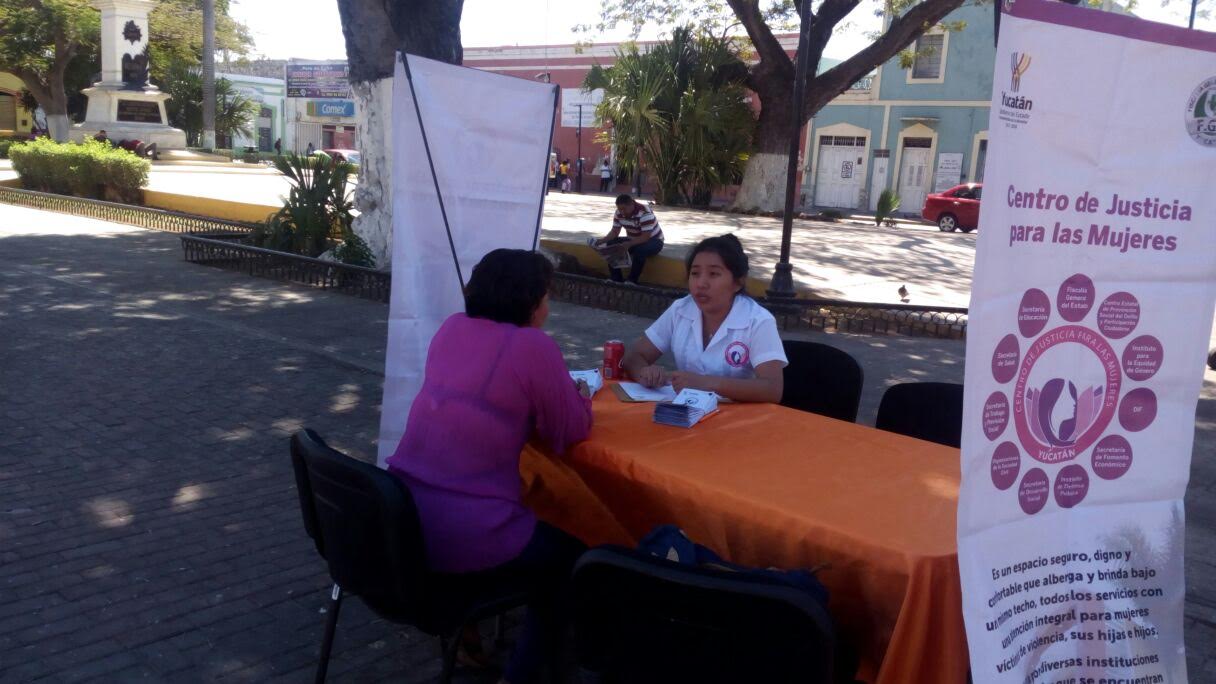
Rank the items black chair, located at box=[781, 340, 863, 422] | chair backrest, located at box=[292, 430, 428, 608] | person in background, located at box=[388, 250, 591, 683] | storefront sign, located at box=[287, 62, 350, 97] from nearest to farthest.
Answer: chair backrest, located at box=[292, 430, 428, 608] → person in background, located at box=[388, 250, 591, 683] → black chair, located at box=[781, 340, 863, 422] → storefront sign, located at box=[287, 62, 350, 97]

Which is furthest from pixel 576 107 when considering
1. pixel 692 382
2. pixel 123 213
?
pixel 692 382

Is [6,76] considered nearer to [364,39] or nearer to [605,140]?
[605,140]

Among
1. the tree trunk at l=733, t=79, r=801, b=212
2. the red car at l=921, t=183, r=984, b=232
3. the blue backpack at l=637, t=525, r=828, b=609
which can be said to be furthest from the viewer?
the red car at l=921, t=183, r=984, b=232

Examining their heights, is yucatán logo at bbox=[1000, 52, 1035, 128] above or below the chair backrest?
above

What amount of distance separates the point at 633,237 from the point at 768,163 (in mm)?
13778

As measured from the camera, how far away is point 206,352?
7629 mm

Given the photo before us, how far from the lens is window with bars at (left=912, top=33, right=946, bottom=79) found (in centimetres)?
3225

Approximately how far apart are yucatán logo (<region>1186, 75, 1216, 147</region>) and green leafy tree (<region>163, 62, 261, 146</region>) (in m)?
47.4

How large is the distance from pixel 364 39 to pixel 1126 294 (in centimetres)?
975

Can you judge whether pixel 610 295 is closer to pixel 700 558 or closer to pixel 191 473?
pixel 191 473

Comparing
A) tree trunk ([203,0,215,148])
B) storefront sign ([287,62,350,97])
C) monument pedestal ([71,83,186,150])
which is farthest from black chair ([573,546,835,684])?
storefront sign ([287,62,350,97])

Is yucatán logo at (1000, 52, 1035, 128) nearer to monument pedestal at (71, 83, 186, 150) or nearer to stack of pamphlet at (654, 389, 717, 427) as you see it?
stack of pamphlet at (654, 389, 717, 427)

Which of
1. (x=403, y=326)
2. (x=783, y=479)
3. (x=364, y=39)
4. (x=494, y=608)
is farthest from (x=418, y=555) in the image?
(x=364, y=39)

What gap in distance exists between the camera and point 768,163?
24438 mm
